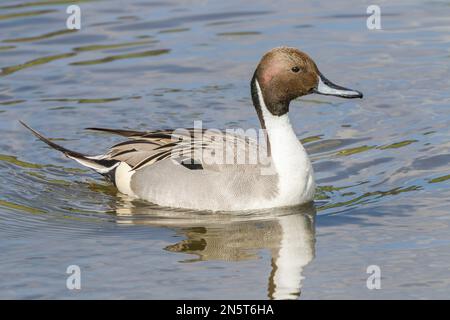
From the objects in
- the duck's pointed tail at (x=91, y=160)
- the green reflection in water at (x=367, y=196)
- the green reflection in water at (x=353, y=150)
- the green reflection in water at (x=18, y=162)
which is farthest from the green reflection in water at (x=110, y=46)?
the green reflection in water at (x=367, y=196)

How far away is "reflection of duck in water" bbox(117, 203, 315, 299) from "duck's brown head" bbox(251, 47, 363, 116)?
89 centimetres

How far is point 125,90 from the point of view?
1195 cm

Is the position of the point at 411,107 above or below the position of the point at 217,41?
below

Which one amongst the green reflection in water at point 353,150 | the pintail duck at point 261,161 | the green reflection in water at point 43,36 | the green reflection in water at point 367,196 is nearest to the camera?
the pintail duck at point 261,161

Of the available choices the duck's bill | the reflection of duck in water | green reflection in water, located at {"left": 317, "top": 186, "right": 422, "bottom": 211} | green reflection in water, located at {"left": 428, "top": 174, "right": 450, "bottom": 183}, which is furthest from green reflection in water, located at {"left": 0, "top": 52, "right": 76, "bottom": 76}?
green reflection in water, located at {"left": 428, "top": 174, "right": 450, "bottom": 183}

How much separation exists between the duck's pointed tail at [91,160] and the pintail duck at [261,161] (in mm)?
633

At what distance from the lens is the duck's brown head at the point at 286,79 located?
878 centimetres

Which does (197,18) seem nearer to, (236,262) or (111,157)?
(111,157)

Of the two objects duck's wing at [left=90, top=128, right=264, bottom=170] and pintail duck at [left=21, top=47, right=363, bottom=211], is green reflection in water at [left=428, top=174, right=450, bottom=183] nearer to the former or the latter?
pintail duck at [left=21, top=47, right=363, bottom=211]

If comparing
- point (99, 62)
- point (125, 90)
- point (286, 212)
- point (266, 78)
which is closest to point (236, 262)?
point (286, 212)

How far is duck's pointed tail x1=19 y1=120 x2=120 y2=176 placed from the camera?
977 cm

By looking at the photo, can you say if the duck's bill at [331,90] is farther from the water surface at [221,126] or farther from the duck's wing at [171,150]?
the water surface at [221,126]
